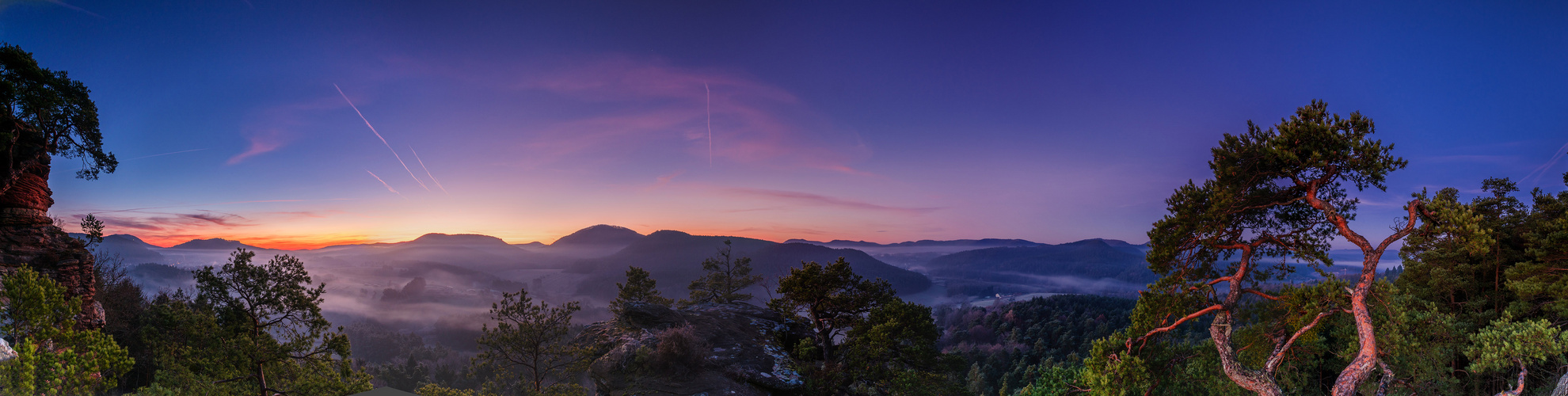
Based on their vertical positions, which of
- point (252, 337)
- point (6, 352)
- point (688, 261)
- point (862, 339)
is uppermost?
point (6, 352)

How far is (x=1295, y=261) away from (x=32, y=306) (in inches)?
1094

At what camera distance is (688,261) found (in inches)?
6609

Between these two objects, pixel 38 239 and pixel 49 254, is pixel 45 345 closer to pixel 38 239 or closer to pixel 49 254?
pixel 49 254

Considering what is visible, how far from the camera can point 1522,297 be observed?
1501 cm

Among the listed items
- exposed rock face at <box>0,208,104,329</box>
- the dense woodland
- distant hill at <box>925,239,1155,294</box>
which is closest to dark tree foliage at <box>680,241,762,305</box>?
the dense woodland

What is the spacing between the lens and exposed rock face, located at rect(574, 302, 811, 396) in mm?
20203

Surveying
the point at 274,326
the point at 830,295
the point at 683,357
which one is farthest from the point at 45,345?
the point at 830,295

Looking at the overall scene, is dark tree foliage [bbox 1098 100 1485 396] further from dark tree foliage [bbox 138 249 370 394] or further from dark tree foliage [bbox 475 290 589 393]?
dark tree foliage [bbox 138 249 370 394]

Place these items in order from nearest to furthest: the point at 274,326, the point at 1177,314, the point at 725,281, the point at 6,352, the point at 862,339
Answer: the point at 6,352 < the point at 1177,314 < the point at 274,326 < the point at 862,339 < the point at 725,281

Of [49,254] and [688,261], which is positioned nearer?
[49,254]

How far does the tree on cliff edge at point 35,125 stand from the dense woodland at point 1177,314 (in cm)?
5

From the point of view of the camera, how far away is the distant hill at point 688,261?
12573 centimetres

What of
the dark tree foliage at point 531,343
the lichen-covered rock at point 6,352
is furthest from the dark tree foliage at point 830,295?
the lichen-covered rock at point 6,352

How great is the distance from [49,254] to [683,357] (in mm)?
19886
